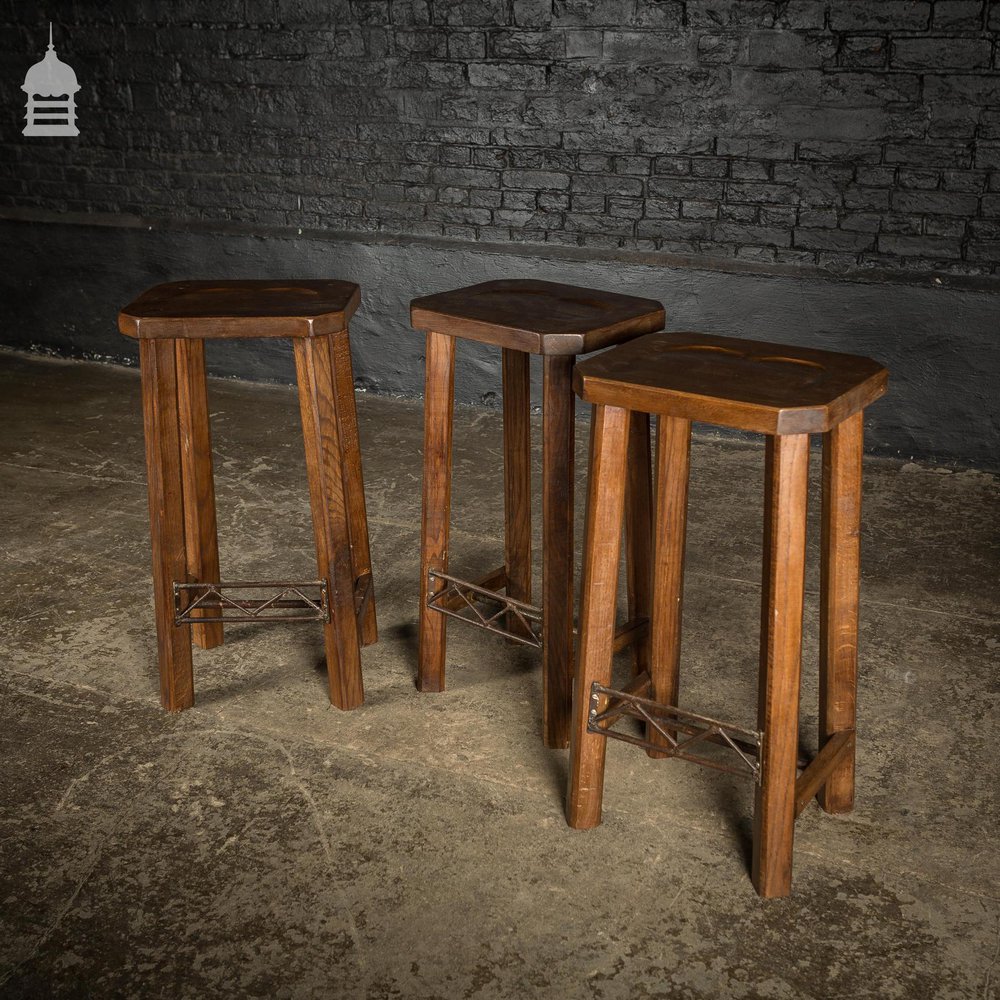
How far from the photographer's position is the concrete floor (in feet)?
6.34

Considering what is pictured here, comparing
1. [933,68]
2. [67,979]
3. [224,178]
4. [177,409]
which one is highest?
[933,68]

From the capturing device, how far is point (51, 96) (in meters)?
5.41

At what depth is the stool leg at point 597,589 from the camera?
2059mm

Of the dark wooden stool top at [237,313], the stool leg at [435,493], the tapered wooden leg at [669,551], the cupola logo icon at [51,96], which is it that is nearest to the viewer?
the tapered wooden leg at [669,551]

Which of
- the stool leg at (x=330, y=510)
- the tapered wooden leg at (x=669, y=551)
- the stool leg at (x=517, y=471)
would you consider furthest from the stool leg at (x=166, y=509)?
the tapered wooden leg at (x=669, y=551)

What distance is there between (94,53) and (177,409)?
342 centimetres

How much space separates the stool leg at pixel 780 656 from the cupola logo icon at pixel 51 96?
4536mm

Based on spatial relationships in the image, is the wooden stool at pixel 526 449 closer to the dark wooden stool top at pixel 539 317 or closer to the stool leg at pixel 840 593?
the dark wooden stool top at pixel 539 317

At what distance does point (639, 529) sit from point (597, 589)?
467mm

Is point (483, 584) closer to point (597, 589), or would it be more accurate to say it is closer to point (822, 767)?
point (597, 589)

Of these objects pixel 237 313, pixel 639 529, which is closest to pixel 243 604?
pixel 237 313

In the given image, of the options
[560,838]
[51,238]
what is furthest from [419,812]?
[51,238]

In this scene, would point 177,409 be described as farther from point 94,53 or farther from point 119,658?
point 94,53

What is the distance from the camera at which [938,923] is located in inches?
79.3
